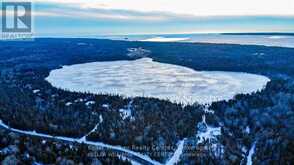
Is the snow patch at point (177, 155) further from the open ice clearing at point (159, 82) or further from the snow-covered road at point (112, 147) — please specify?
the open ice clearing at point (159, 82)

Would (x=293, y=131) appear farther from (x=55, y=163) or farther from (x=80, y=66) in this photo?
(x=80, y=66)

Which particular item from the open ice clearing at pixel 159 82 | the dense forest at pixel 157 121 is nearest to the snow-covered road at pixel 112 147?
the dense forest at pixel 157 121

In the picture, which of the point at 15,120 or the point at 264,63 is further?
the point at 264,63

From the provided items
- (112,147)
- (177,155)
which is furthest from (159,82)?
(177,155)

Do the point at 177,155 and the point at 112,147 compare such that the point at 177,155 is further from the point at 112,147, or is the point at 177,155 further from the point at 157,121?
the point at 157,121

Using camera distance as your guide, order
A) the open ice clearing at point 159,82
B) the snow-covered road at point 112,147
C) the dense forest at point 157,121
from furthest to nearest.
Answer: the open ice clearing at point 159,82 < the dense forest at point 157,121 < the snow-covered road at point 112,147

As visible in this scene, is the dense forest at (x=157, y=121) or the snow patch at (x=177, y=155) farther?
the dense forest at (x=157, y=121)

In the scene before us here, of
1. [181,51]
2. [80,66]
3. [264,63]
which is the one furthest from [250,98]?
[181,51]

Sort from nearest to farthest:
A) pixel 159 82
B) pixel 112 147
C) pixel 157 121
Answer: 1. pixel 112 147
2. pixel 157 121
3. pixel 159 82
